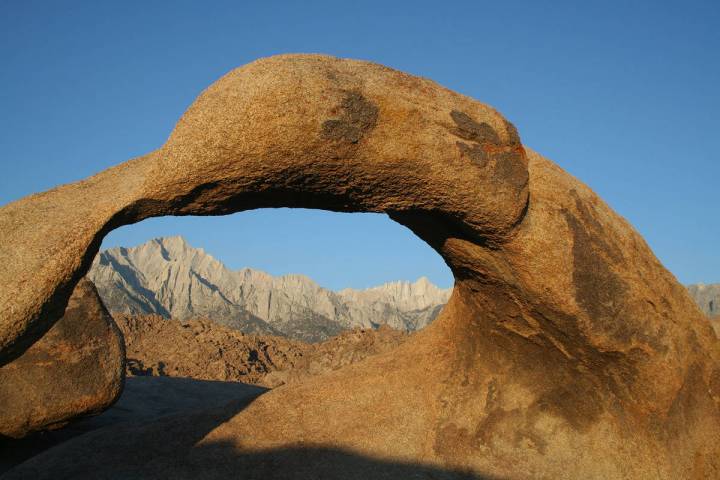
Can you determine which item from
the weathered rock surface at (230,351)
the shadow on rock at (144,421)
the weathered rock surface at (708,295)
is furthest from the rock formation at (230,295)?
the shadow on rock at (144,421)

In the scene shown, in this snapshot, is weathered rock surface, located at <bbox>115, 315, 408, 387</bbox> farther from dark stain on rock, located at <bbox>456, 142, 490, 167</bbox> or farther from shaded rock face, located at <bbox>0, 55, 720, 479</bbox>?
dark stain on rock, located at <bbox>456, 142, 490, 167</bbox>

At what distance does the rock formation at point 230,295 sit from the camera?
46.9 metres

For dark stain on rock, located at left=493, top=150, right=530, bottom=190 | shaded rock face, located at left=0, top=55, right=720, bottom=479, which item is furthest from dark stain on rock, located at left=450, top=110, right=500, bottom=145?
dark stain on rock, located at left=493, top=150, right=530, bottom=190

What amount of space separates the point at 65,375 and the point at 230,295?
51124 mm

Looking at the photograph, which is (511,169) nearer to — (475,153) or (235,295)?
(475,153)

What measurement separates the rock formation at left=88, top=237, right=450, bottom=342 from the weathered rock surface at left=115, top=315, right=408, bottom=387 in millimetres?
28937

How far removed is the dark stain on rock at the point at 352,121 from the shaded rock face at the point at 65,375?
3.72 metres

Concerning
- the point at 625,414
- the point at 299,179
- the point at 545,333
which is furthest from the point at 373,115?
the point at 625,414

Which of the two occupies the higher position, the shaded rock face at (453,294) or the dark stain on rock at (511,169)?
the dark stain on rock at (511,169)

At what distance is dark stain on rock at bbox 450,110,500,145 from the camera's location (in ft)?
13.3

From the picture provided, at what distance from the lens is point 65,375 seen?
223 inches

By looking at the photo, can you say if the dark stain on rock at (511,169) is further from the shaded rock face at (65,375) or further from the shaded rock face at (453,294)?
the shaded rock face at (65,375)

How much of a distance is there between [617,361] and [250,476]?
287 cm

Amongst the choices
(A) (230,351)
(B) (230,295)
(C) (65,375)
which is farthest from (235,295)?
(C) (65,375)
